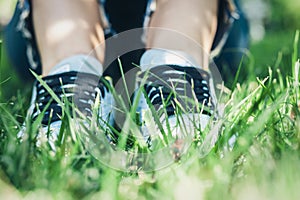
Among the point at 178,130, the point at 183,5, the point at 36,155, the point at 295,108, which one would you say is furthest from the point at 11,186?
the point at 183,5

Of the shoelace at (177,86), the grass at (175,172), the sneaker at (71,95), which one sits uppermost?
the grass at (175,172)

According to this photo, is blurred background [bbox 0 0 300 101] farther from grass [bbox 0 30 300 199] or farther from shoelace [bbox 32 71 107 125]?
grass [bbox 0 30 300 199]

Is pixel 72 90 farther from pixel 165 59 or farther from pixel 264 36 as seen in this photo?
pixel 264 36

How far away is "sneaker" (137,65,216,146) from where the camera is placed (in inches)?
35.5

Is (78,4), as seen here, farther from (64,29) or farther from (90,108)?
(90,108)

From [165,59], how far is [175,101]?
9.7 inches

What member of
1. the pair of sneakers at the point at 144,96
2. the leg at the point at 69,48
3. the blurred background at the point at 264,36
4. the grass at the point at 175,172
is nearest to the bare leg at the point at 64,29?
the leg at the point at 69,48

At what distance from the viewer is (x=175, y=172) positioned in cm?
73

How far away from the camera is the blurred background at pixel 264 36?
1.68 metres

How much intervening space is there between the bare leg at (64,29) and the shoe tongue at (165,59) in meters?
0.13

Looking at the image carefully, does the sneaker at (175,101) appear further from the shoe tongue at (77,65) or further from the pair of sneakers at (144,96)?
the shoe tongue at (77,65)

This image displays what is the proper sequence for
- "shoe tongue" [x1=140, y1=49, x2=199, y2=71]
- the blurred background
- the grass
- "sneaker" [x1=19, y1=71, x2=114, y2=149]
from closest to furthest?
the grass, "sneaker" [x1=19, y1=71, x2=114, y2=149], "shoe tongue" [x1=140, y1=49, x2=199, y2=71], the blurred background

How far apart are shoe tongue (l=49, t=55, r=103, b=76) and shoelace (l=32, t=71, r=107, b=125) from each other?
3 cm

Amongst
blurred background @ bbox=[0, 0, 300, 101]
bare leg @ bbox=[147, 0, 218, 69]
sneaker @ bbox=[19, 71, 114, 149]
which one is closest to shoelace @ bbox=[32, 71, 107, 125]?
sneaker @ bbox=[19, 71, 114, 149]
